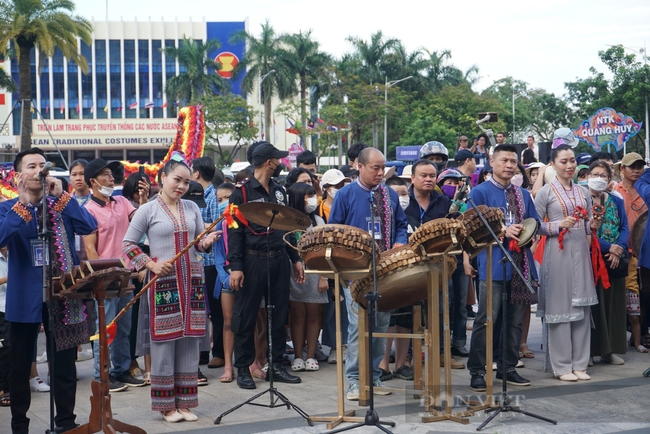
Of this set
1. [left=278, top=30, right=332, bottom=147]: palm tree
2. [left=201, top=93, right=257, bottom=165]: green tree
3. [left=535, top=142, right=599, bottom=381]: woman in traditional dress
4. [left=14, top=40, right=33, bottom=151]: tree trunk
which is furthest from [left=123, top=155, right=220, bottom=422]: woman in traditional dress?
[left=278, top=30, right=332, bottom=147]: palm tree

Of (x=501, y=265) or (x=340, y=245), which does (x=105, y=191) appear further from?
(x=501, y=265)

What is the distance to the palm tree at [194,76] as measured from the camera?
65500mm

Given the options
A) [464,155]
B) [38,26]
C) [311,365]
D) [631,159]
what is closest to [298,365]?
[311,365]

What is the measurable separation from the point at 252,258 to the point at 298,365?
5.01 feet

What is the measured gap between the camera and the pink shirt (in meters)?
7.92

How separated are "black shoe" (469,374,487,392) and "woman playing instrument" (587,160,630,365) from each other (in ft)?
5.99

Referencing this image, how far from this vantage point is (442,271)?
6621 millimetres

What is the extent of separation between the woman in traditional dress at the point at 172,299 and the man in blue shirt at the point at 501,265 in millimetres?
2607

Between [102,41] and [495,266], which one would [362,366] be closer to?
[495,266]

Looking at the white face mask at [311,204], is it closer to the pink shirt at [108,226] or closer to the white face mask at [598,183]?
the pink shirt at [108,226]

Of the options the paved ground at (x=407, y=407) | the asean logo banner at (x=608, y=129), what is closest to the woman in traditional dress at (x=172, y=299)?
the paved ground at (x=407, y=407)

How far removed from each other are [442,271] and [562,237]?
6.68 feet

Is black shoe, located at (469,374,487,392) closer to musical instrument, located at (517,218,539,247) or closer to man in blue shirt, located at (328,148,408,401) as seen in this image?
man in blue shirt, located at (328,148,408,401)

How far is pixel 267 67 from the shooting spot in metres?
61.8
